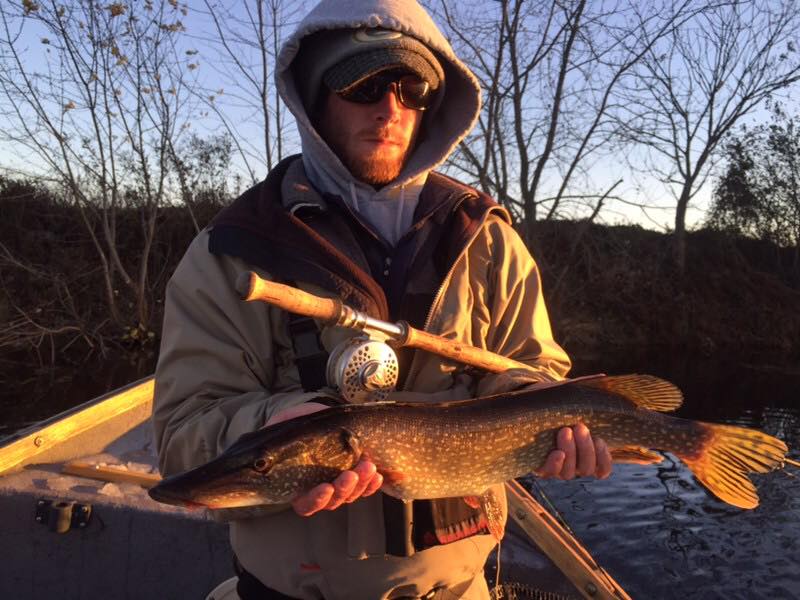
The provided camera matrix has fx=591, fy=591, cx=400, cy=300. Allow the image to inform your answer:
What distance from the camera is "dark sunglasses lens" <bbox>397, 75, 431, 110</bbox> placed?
2.45m

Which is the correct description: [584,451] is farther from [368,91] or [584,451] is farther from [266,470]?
[368,91]

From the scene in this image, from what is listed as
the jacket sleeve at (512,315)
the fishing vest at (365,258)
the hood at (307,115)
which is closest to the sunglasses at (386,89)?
the hood at (307,115)

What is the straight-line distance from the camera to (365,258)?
2.24m

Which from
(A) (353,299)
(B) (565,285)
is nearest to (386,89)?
(A) (353,299)

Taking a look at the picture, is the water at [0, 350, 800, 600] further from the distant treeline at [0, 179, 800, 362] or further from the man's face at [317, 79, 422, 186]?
the man's face at [317, 79, 422, 186]

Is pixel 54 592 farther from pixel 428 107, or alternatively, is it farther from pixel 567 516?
pixel 567 516

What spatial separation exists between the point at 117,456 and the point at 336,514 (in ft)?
11.0

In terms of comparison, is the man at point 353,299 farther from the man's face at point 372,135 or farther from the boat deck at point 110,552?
the boat deck at point 110,552

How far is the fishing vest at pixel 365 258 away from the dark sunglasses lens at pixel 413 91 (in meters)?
0.43

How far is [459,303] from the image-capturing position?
2.23 metres

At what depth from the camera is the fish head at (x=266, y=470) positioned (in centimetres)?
175

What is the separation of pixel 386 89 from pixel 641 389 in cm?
157

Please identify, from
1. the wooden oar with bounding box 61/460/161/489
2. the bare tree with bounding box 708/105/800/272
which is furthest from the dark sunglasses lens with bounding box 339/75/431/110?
the bare tree with bounding box 708/105/800/272

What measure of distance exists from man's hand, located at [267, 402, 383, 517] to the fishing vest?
0.55ft
